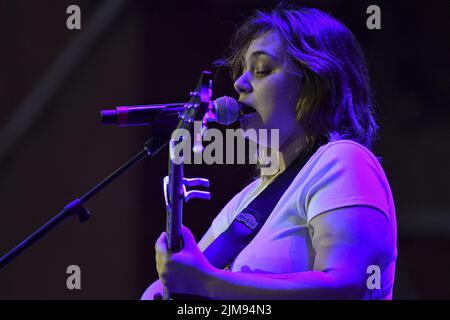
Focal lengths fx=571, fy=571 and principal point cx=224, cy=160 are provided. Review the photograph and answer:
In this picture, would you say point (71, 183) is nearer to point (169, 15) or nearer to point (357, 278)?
point (169, 15)

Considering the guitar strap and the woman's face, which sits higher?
the woman's face

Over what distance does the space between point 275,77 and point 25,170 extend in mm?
1933

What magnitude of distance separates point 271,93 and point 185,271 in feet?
1.70

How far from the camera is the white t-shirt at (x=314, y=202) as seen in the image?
1.18 meters

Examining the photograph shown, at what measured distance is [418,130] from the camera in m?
→ 2.76

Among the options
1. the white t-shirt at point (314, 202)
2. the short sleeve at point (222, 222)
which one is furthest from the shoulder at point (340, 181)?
the short sleeve at point (222, 222)

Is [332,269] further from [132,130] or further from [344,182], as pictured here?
[132,130]

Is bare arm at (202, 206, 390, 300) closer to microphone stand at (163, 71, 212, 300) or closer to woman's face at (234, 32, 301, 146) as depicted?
microphone stand at (163, 71, 212, 300)

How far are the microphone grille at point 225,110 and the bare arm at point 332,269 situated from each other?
30cm

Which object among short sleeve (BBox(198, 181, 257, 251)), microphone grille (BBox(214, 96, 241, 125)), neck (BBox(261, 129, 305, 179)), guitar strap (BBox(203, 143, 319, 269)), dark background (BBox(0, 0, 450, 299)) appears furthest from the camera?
dark background (BBox(0, 0, 450, 299))

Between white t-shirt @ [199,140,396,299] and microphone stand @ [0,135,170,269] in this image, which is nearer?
white t-shirt @ [199,140,396,299]

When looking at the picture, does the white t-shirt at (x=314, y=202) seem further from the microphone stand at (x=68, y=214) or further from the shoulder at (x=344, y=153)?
the microphone stand at (x=68, y=214)

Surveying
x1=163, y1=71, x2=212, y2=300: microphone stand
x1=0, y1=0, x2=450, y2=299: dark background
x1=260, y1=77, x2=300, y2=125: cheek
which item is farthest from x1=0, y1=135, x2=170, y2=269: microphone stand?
x1=0, y1=0, x2=450, y2=299: dark background

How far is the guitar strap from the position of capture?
54.1 inches
